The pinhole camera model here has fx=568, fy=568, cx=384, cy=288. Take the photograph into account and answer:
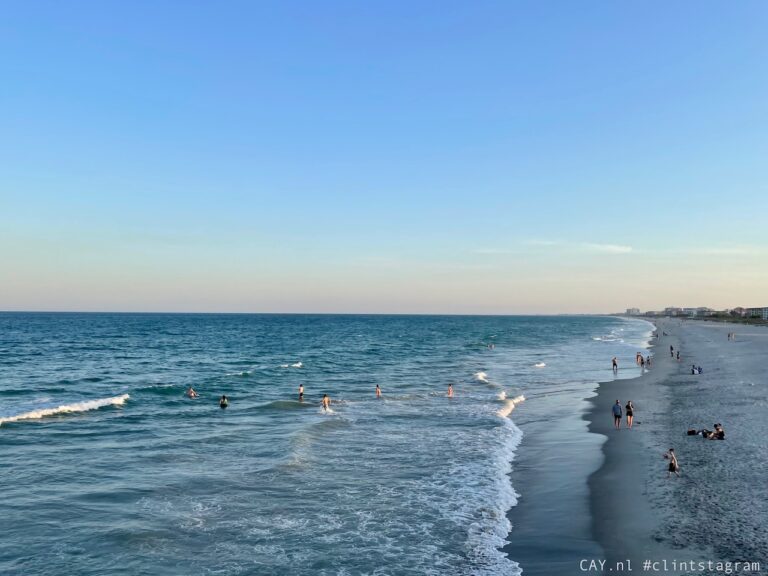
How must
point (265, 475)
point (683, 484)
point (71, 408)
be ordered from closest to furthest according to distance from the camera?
1. point (683, 484)
2. point (265, 475)
3. point (71, 408)

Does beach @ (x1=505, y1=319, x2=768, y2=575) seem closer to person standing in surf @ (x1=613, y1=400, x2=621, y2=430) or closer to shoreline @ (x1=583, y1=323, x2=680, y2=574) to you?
shoreline @ (x1=583, y1=323, x2=680, y2=574)

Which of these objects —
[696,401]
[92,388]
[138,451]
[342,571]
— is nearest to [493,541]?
[342,571]

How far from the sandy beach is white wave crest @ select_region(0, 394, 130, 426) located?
29785 millimetres

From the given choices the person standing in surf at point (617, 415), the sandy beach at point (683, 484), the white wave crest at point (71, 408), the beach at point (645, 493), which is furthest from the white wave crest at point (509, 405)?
the white wave crest at point (71, 408)

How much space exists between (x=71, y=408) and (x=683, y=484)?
3364 centimetres

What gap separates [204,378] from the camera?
5266 centimetres

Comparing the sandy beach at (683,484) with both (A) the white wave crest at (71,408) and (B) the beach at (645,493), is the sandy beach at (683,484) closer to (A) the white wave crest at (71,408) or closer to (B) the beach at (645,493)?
(B) the beach at (645,493)

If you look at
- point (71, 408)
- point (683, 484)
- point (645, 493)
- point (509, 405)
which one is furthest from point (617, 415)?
point (71, 408)

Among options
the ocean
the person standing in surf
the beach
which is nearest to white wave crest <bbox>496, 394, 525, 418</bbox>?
the ocean

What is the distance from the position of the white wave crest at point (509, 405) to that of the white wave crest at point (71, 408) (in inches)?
980

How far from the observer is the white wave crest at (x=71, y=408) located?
104 ft

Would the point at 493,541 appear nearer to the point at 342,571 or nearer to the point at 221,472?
the point at 342,571

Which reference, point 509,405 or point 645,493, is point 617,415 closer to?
point 509,405

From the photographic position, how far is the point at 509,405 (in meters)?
37.6
